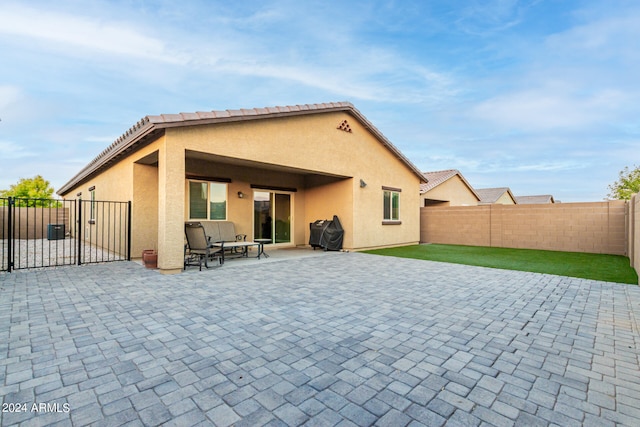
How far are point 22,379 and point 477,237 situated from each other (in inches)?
623

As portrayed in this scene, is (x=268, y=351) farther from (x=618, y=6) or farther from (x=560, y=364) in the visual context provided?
(x=618, y=6)

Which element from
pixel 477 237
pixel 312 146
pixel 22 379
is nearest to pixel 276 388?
pixel 22 379

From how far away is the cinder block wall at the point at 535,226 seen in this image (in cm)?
1116

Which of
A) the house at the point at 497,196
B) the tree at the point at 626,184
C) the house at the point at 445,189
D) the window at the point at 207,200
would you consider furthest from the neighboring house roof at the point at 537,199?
the window at the point at 207,200

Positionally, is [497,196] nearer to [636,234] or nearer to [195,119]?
[636,234]

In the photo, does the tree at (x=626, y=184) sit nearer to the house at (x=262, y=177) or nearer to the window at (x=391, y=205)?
the house at (x=262, y=177)

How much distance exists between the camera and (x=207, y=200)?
1005 centimetres

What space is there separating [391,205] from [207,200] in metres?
7.69

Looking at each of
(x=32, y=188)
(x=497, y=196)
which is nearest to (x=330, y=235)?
(x=497, y=196)

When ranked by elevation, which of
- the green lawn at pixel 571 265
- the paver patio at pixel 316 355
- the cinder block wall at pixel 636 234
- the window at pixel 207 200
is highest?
the window at pixel 207 200

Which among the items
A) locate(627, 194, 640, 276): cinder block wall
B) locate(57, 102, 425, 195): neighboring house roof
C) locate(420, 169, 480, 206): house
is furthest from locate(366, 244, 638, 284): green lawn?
locate(420, 169, 480, 206): house

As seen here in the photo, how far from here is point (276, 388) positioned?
237 cm

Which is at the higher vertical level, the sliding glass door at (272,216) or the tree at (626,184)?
the tree at (626,184)

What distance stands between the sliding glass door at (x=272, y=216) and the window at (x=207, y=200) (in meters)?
1.29
